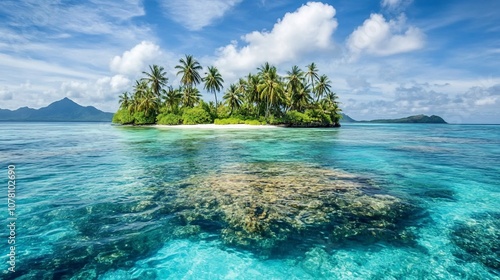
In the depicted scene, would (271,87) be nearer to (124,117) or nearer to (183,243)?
(124,117)

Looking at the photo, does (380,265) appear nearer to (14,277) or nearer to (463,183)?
(14,277)

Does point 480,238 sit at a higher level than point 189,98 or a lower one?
lower

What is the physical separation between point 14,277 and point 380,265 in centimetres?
702

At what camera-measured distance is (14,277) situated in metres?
A: 4.91

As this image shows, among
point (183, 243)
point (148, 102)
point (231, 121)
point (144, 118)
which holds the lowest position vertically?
point (183, 243)

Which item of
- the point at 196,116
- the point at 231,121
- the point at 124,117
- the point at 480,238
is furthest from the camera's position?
the point at 124,117

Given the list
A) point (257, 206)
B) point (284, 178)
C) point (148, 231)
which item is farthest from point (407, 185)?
point (148, 231)

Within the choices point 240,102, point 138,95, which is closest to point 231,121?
point 240,102

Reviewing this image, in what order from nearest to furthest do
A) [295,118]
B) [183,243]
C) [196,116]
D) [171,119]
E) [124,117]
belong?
[183,243] < [196,116] < [295,118] < [171,119] < [124,117]

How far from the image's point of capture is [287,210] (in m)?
8.16

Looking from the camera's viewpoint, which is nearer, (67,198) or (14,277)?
(14,277)

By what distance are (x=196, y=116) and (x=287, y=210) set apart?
66465mm

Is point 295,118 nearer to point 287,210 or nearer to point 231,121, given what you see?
point 231,121

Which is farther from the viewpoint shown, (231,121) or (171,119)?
(171,119)
